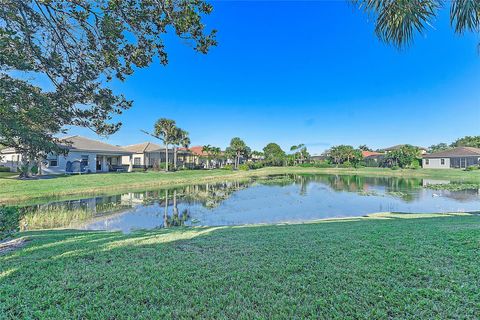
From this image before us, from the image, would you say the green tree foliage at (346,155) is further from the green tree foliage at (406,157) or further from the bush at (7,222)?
the bush at (7,222)

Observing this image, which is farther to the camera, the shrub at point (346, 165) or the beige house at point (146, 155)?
the shrub at point (346, 165)

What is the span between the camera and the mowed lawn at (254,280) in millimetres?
2400

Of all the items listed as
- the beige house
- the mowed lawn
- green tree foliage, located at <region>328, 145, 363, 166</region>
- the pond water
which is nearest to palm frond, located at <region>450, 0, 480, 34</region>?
the mowed lawn

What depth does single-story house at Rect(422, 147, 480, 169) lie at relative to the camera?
39.4m

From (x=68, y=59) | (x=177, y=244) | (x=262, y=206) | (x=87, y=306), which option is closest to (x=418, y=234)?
(x=177, y=244)

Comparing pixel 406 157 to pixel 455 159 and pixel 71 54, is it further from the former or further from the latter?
pixel 71 54

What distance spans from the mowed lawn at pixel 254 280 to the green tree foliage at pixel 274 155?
2526 inches

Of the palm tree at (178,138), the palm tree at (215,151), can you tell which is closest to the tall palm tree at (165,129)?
the palm tree at (178,138)

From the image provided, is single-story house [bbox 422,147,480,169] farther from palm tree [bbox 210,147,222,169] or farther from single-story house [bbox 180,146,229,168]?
single-story house [bbox 180,146,229,168]

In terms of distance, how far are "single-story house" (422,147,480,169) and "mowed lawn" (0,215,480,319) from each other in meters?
48.0

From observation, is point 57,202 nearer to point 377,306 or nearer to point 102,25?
point 102,25

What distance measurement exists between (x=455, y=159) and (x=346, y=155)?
65.3ft

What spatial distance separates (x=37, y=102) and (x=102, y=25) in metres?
2.15

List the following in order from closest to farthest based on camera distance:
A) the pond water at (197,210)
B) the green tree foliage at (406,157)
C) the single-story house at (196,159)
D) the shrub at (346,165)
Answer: the pond water at (197,210)
the green tree foliage at (406,157)
the single-story house at (196,159)
the shrub at (346,165)
